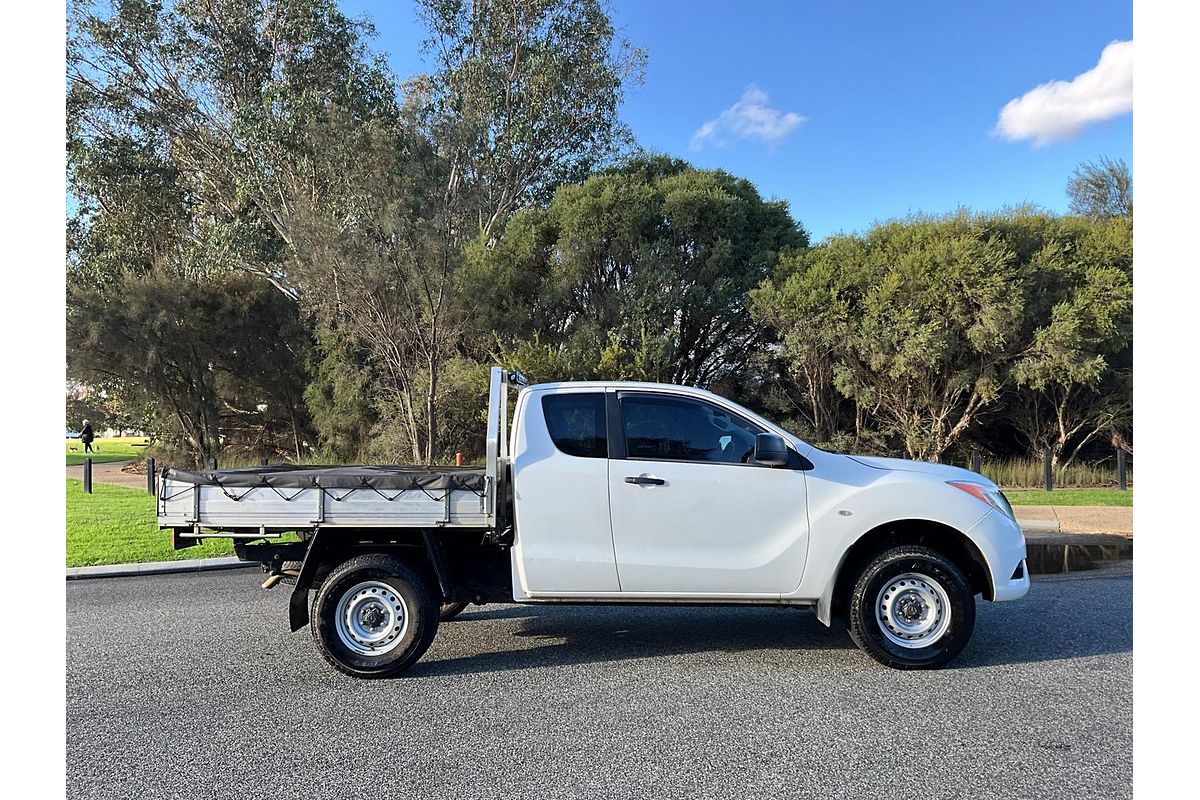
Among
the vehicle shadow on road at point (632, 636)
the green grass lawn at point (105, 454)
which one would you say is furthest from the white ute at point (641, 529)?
the green grass lawn at point (105, 454)

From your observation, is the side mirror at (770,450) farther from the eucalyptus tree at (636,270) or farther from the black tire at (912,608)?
the eucalyptus tree at (636,270)

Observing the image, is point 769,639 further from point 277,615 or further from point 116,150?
point 116,150

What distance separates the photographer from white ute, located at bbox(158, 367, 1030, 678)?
17.5 ft

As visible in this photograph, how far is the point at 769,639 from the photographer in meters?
Answer: 6.15

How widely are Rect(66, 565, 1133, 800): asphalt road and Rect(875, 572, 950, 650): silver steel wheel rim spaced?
0.26 metres

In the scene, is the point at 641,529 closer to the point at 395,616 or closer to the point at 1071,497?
the point at 395,616

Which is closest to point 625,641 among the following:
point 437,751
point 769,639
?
point 769,639

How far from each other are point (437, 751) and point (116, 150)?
2421 cm

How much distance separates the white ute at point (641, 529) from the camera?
532 centimetres

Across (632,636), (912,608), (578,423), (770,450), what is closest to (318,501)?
(578,423)

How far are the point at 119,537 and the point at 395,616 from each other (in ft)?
24.9

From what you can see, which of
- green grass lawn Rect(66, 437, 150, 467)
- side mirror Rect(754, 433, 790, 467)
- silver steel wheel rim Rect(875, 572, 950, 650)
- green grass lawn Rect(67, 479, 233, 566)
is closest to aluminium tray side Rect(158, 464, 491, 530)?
side mirror Rect(754, 433, 790, 467)

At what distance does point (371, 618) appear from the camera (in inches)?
215

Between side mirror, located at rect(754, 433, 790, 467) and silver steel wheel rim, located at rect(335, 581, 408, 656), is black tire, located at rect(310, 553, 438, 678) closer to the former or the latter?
silver steel wheel rim, located at rect(335, 581, 408, 656)
